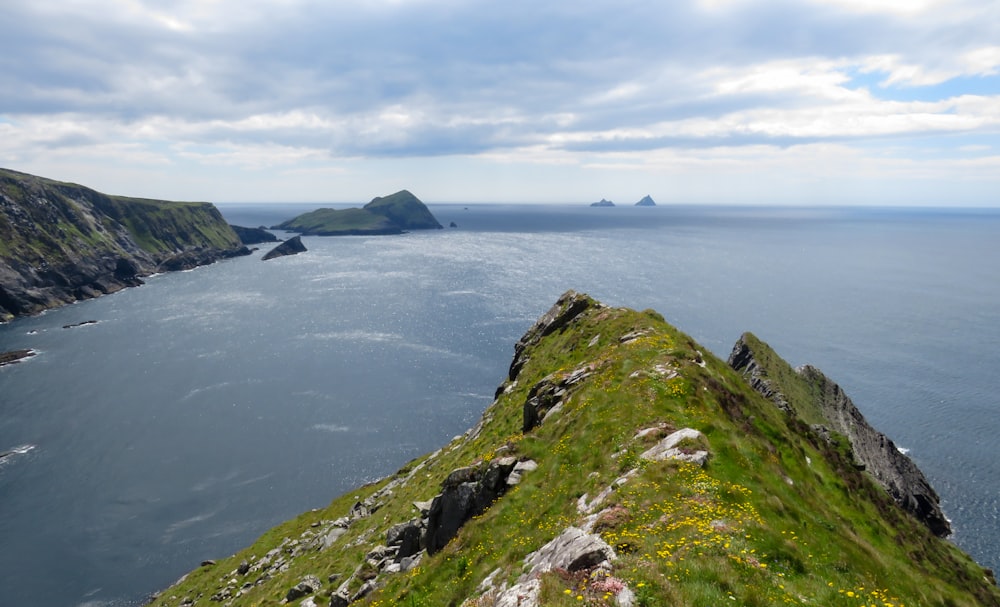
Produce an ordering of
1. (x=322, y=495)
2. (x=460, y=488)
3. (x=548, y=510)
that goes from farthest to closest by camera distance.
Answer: (x=322, y=495) → (x=460, y=488) → (x=548, y=510)

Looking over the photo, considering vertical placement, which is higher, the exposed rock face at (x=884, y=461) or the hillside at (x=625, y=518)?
the hillside at (x=625, y=518)

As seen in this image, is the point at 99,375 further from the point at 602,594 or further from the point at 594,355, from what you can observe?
the point at 602,594

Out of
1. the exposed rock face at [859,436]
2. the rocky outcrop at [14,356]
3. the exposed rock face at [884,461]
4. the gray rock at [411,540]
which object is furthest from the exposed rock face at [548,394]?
the rocky outcrop at [14,356]

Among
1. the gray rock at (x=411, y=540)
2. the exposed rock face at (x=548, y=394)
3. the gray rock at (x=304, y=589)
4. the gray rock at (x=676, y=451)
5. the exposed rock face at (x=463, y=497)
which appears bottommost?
the gray rock at (x=304, y=589)

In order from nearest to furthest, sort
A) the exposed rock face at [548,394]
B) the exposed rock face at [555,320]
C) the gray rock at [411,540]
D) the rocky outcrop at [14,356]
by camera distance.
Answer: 1. the gray rock at [411,540]
2. the exposed rock face at [548,394]
3. the exposed rock face at [555,320]
4. the rocky outcrop at [14,356]

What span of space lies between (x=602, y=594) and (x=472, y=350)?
439 feet

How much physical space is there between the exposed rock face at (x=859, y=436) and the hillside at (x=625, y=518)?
35.1ft

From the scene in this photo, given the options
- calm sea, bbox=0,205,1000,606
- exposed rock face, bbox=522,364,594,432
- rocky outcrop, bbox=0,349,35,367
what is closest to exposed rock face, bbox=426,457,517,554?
exposed rock face, bbox=522,364,594,432

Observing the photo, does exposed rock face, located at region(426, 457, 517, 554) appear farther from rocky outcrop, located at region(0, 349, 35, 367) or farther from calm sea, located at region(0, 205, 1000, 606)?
rocky outcrop, located at region(0, 349, 35, 367)

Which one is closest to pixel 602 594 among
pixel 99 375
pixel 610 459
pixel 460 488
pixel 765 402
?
pixel 610 459

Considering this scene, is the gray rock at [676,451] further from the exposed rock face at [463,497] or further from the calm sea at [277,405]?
the calm sea at [277,405]

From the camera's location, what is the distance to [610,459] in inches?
1022

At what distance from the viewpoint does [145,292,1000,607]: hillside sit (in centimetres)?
1602

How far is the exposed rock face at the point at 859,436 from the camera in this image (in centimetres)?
6244
